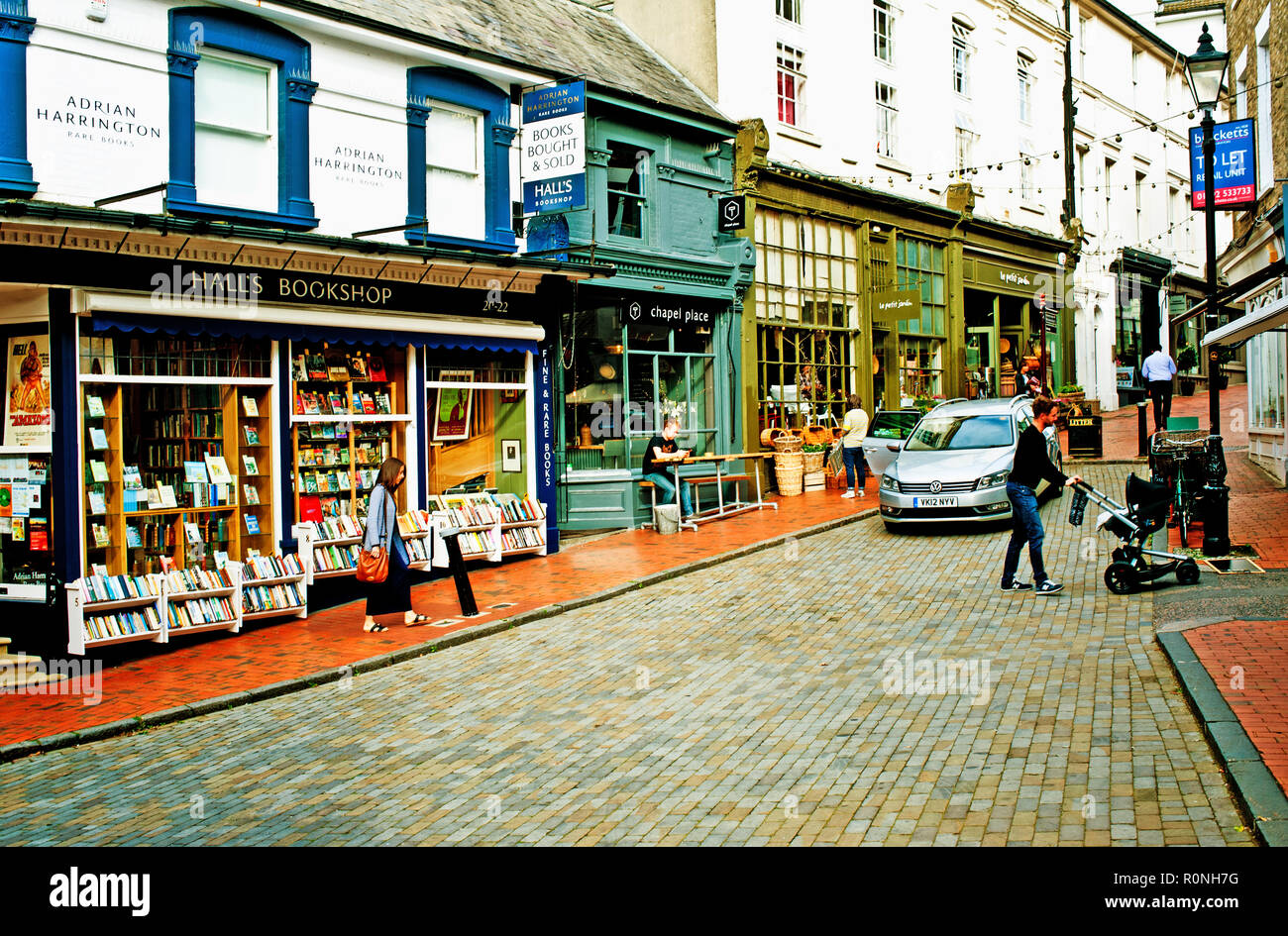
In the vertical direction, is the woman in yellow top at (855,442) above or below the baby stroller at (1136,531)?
above

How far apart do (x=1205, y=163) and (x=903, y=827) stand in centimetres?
1303

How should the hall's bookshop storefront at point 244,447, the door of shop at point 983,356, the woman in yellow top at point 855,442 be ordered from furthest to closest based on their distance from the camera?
the door of shop at point 983,356 → the woman in yellow top at point 855,442 → the hall's bookshop storefront at point 244,447

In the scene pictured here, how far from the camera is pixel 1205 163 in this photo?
50.2 feet

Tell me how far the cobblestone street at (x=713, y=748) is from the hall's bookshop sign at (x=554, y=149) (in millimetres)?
6574

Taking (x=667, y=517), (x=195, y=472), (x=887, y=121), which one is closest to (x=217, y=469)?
(x=195, y=472)

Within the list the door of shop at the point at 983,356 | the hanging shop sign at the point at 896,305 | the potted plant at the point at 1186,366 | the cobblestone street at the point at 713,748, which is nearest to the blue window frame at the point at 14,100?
the cobblestone street at the point at 713,748

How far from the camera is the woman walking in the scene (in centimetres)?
1128

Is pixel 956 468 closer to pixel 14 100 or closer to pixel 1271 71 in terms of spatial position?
pixel 1271 71

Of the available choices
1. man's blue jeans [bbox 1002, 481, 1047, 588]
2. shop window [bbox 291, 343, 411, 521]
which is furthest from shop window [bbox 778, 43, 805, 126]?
man's blue jeans [bbox 1002, 481, 1047, 588]

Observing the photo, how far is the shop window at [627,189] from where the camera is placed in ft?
60.1

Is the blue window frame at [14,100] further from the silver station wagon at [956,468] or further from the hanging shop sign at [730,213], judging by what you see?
the hanging shop sign at [730,213]

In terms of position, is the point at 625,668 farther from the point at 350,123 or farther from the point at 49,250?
the point at 350,123

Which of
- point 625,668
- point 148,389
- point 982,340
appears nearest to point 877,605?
point 625,668

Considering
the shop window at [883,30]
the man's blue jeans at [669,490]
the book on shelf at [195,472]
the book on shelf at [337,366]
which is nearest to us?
the book on shelf at [195,472]
